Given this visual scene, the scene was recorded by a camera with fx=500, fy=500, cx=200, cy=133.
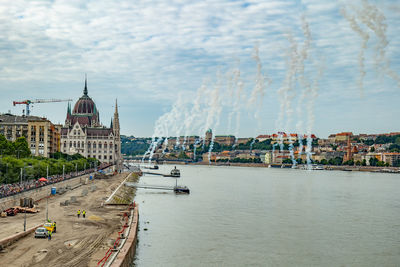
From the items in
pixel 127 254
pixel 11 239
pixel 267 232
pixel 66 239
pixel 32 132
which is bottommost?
pixel 267 232

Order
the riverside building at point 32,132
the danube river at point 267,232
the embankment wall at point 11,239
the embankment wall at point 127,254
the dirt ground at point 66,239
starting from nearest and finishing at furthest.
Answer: the embankment wall at point 127,254 < the dirt ground at point 66,239 < the embankment wall at point 11,239 < the danube river at point 267,232 < the riverside building at point 32,132

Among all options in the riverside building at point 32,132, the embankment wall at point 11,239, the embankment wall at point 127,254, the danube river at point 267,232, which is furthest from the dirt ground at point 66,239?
the riverside building at point 32,132

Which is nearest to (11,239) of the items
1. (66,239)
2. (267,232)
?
(66,239)

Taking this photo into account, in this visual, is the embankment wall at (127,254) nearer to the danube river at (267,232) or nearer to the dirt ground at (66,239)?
the danube river at (267,232)

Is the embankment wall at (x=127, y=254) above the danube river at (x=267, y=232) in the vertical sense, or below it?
above

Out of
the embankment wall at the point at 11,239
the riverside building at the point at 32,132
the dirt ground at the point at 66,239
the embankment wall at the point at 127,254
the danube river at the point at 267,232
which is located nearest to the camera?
the embankment wall at the point at 127,254

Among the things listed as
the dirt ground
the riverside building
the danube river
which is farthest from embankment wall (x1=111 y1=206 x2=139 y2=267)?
the riverside building

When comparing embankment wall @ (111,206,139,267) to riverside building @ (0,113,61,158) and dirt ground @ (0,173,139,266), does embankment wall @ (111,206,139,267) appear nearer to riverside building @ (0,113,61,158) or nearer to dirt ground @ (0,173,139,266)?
dirt ground @ (0,173,139,266)

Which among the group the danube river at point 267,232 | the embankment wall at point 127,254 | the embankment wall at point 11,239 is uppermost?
the embankment wall at point 11,239

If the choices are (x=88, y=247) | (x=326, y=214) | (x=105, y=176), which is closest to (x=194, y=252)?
(x=88, y=247)

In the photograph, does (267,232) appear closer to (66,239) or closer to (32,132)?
(66,239)
